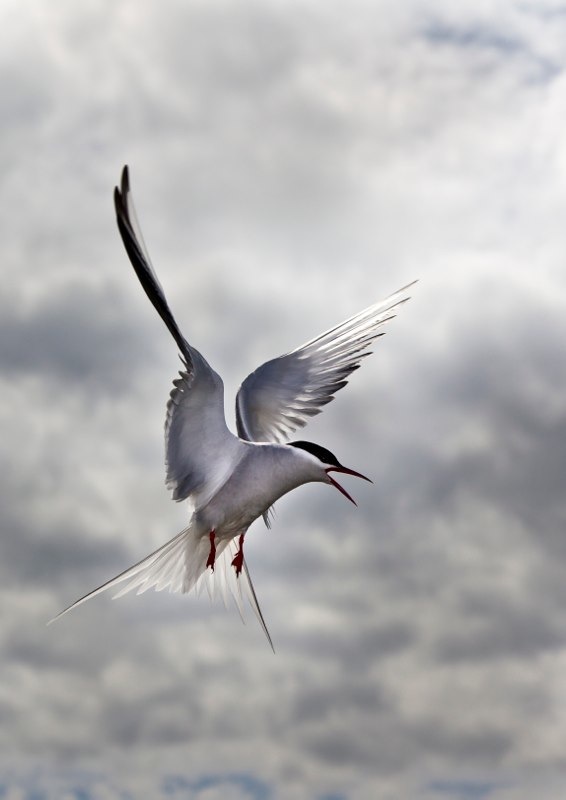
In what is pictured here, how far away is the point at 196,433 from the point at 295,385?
9.58ft

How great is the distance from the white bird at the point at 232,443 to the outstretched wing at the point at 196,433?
12 mm

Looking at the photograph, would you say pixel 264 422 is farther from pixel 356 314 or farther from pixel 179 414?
pixel 179 414

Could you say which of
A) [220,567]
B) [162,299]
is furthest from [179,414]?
[220,567]

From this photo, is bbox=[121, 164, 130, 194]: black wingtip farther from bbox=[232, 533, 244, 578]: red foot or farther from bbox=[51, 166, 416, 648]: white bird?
bbox=[232, 533, 244, 578]: red foot

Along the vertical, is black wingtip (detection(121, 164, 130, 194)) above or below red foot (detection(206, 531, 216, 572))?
above

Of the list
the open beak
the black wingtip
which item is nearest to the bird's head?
the open beak

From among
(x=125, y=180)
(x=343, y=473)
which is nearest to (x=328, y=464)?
(x=343, y=473)

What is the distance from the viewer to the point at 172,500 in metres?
14.2

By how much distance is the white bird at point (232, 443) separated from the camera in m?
13.4

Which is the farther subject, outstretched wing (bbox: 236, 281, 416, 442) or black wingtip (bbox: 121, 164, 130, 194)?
outstretched wing (bbox: 236, 281, 416, 442)

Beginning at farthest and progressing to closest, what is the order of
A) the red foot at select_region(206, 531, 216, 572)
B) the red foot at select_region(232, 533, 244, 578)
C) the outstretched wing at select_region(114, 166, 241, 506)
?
1. the red foot at select_region(232, 533, 244, 578)
2. the red foot at select_region(206, 531, 216, 572)
3. the outstretched wing at select_region(114, 166, 241, 506)

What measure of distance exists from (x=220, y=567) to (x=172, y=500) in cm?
184

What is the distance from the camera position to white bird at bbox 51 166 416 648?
43.9ft

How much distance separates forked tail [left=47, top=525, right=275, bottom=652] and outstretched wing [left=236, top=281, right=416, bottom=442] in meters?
1.73
